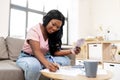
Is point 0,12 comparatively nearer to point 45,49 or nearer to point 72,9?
point 45,49

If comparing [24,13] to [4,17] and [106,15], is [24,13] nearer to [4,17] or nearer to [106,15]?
[4,17]

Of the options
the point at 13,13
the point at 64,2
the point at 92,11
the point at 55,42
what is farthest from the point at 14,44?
the point at 92,11

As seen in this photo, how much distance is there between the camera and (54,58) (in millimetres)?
1719

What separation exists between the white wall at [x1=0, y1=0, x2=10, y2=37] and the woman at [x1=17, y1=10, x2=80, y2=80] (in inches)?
56.1

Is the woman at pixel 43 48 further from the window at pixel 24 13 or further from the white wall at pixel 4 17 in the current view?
the window at pixel 24 13

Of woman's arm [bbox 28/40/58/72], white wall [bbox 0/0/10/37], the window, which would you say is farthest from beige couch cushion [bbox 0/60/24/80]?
the window

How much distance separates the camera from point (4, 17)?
2.98 m

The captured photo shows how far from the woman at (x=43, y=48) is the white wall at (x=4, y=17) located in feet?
4.68

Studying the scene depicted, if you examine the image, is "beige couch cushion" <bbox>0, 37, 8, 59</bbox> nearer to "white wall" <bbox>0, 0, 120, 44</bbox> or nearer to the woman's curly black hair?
the woman's curly black hair

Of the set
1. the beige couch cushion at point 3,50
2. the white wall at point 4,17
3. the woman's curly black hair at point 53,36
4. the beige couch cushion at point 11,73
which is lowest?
the beige couch cushion at point 11,73

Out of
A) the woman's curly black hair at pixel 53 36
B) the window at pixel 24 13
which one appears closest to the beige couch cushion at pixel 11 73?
the woman's curly black hair at pixel 53 36

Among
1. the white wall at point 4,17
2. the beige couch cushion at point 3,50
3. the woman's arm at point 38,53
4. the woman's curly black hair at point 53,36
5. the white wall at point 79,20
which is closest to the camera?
the woman's arm at point 38,53

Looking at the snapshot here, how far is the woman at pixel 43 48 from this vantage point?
4.57 ft

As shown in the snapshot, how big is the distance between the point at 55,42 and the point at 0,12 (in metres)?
1.56
